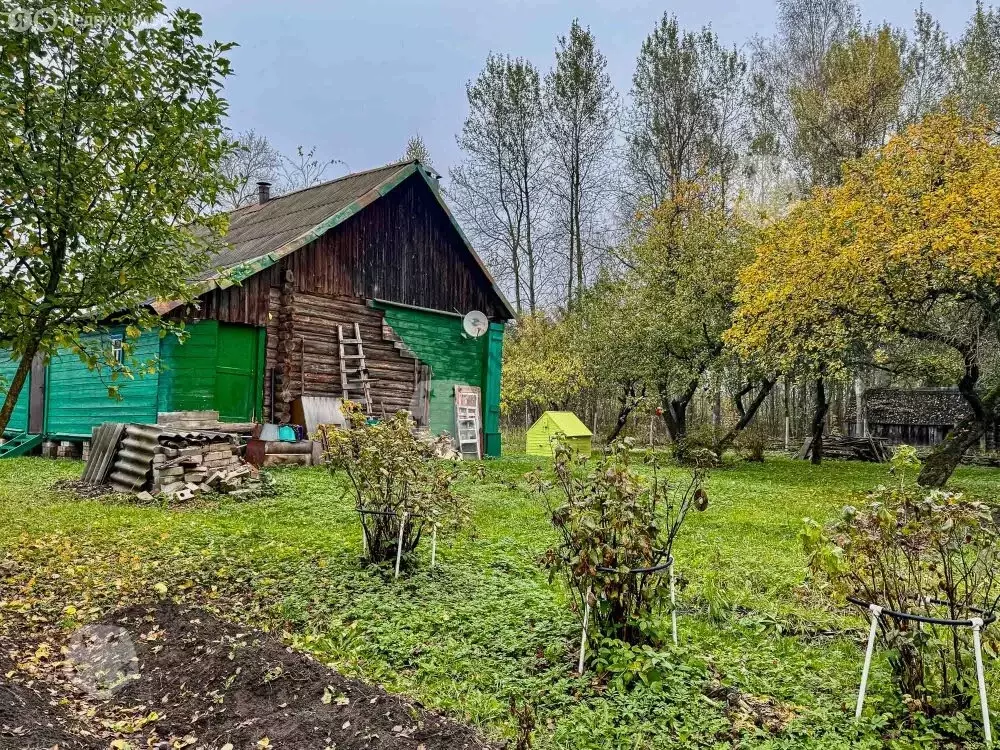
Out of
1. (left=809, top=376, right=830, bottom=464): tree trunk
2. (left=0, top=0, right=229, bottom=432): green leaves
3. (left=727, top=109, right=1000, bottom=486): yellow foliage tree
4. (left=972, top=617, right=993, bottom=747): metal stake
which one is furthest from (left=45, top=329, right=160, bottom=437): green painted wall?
(left=809, top=376, right=830, bottom=464): tree trunk

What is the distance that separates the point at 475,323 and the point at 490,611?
1206 cm

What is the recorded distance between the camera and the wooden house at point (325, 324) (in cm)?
1218

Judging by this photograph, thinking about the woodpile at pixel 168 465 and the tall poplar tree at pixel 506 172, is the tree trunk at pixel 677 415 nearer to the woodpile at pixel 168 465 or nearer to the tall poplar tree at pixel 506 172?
the tall poplar tree at pixel 506 172

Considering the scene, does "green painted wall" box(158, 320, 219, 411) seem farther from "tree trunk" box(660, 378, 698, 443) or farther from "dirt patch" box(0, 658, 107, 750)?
"tree trunk" box(660, 378, 698, 443)

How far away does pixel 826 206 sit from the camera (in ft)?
42.3

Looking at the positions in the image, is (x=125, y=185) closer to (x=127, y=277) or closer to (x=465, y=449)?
(x=127, y=277)

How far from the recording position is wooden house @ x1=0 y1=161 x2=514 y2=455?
1218 cm

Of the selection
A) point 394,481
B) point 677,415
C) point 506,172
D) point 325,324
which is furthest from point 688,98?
point 394,481

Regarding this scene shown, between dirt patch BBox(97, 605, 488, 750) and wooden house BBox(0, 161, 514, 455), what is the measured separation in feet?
25.7

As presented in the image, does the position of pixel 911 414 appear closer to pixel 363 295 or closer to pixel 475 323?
pixel 475 323

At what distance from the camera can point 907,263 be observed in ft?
35.9

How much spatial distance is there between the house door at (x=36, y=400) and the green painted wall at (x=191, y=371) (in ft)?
20.3

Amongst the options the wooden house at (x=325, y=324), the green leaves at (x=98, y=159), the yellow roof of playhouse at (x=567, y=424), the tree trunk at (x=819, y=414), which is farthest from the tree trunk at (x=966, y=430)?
the green leaves at (x=98, y=159)

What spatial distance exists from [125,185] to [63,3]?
1.22 meters
